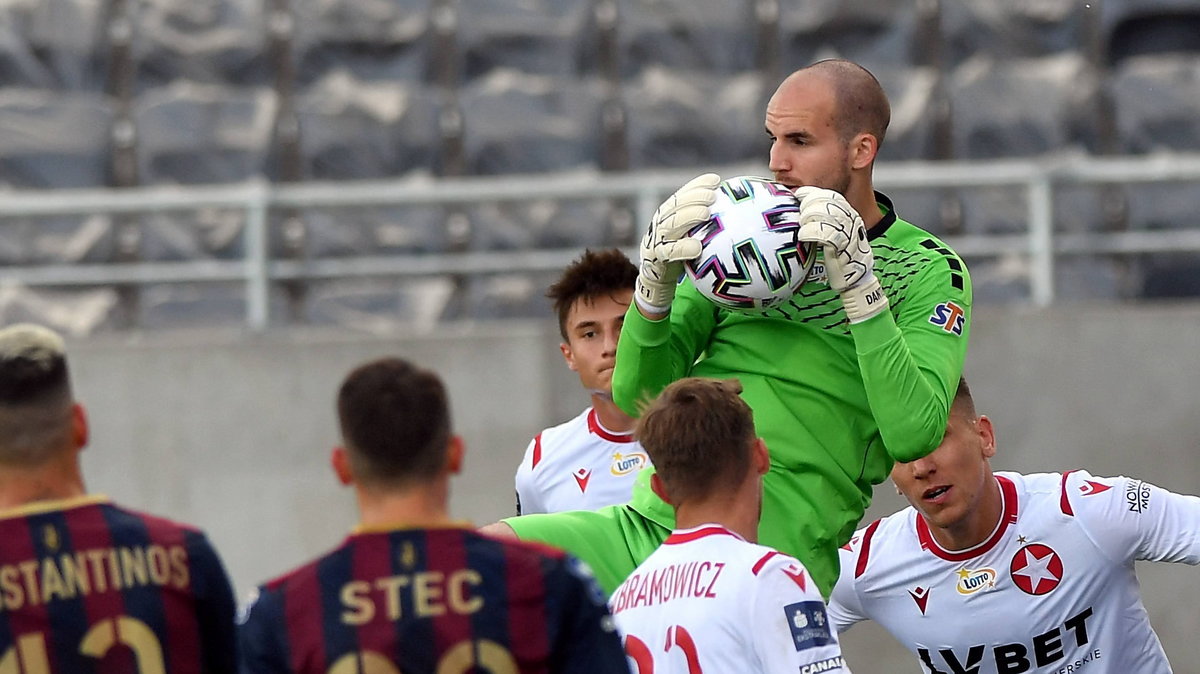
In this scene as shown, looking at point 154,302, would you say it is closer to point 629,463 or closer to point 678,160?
point 678,160

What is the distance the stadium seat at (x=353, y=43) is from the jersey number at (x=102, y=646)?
28.3ft

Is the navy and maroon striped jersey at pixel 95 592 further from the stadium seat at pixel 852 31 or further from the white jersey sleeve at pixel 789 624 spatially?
the stadium seat at pixel 852 31

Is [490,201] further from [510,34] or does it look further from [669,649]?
[669,649]

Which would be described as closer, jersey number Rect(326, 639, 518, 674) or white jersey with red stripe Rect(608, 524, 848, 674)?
jersey number Rect(326, 639, 518, 674)

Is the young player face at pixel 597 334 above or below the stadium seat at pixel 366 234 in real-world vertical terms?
above

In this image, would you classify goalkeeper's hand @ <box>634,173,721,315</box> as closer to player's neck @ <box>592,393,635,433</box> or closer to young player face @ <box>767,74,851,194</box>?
young player face @ <box>767,74,851,194</box>

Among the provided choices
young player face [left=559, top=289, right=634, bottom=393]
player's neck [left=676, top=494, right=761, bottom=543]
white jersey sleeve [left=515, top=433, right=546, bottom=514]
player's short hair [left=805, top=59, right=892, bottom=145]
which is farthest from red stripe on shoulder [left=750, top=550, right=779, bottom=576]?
white jersey sleeve [left=515, top=433, right=546, bottom=514]

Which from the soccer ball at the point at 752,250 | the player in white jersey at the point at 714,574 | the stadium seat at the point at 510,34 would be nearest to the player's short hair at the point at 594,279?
the soccer ball at the point at 752,250

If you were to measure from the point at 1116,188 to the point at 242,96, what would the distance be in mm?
5540

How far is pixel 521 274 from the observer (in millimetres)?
10539

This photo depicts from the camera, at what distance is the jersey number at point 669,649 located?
12.3ft

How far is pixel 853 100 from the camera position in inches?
177

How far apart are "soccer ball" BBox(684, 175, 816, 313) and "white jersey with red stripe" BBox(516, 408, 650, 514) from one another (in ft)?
7.34

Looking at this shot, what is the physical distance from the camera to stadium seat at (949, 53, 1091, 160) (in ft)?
37.1
